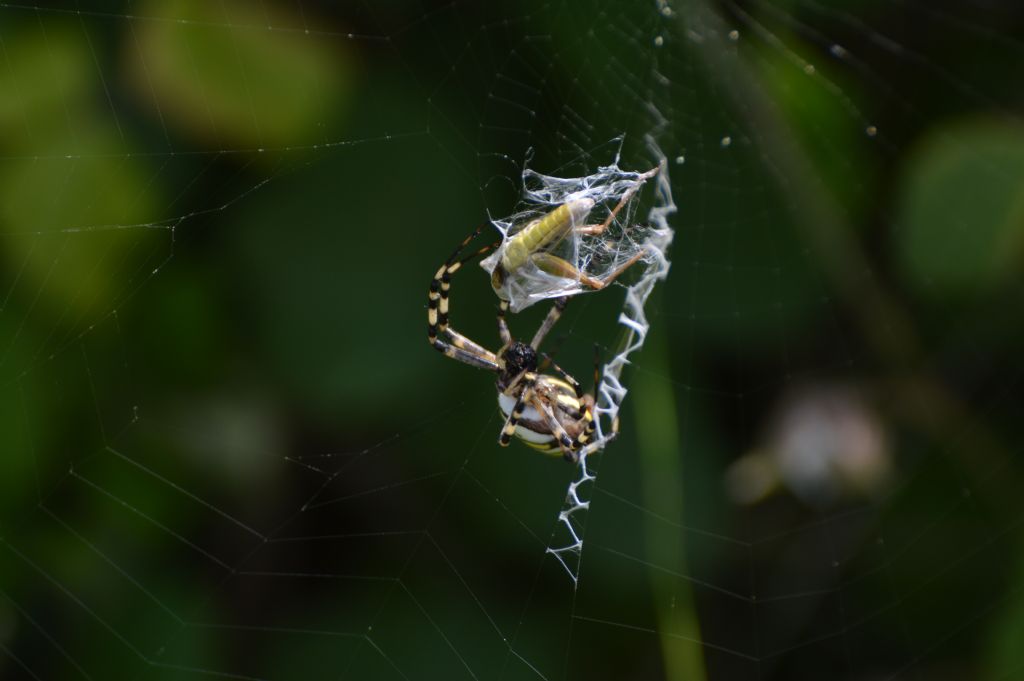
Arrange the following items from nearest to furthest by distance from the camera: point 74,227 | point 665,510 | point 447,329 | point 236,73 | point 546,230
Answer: point 546,230 < point 74,227 < point 236,73 < point 447,329 < point 665,510

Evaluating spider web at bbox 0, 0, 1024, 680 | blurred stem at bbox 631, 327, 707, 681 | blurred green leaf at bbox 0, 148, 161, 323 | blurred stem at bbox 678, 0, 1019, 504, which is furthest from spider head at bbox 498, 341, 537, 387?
blurred stem at bbox 678, 0, 1019, 504

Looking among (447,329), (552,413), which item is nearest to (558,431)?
(552,413)

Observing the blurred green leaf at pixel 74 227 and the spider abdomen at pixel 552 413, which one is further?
the spider abdomen at pixel 552 413

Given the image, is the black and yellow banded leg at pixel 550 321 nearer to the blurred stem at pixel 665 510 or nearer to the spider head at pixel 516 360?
the spider head at pixel 516 360

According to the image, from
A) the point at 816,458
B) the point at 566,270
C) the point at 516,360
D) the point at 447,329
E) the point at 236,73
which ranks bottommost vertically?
the point at 816,458

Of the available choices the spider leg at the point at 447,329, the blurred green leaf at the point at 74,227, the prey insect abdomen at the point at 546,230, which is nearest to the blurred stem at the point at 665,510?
the spider leg at the point at 447,329

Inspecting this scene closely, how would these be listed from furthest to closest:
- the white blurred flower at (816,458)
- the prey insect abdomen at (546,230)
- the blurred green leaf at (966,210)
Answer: the white blurred flower at (816,458) → the blurred green leaf at (966,210) → the prey insect abdomen at (546,230)

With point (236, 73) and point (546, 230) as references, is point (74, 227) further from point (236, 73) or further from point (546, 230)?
point (546, 230)
